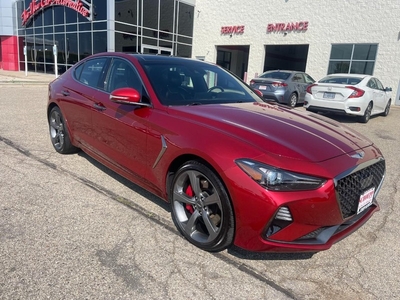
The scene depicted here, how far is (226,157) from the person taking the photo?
7.48 ft

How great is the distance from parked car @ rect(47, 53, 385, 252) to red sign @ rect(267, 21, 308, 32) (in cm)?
1746

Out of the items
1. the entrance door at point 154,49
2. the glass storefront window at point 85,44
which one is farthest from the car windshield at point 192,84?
the glass storefront window at point 85,44

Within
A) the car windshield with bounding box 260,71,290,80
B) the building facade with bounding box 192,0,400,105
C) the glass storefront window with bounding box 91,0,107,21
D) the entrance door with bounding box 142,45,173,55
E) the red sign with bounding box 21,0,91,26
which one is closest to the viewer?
the car windshield with bounding box 260,71,290,80

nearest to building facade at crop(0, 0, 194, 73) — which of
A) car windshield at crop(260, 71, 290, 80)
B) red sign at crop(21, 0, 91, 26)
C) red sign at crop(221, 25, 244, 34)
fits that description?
red sign at crop(21, 0, 91, 26)

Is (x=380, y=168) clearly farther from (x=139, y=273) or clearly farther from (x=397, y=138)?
(x=397, y=138)

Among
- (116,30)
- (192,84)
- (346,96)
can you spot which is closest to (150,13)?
(116,30)

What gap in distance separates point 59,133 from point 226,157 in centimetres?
357

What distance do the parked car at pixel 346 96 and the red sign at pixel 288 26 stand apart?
9.99 meters

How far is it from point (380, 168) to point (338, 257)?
85 cm

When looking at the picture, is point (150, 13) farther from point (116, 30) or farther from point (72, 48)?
point (72, 48)

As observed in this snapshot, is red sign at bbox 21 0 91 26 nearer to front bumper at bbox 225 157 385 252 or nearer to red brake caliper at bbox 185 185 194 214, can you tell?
red brake caliper at bbox 185 185 194 214

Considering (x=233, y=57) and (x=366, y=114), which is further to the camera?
(x=233, y=57)

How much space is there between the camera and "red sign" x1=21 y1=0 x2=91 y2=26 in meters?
21.1

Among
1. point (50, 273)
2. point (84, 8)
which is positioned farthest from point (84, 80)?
point (84, 8)
